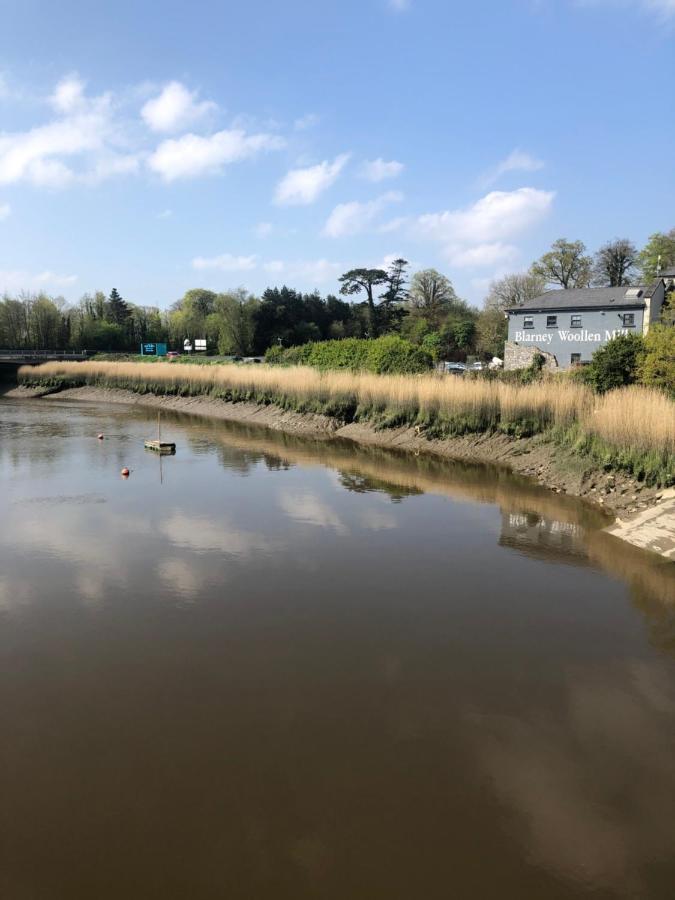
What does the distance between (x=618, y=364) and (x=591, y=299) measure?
90.9 ft

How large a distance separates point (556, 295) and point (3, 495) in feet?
140

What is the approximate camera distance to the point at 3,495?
15586 mm

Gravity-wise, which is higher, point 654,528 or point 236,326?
point 236,326

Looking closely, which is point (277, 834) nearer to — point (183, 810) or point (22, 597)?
point (183, 810)

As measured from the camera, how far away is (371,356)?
33219 mm

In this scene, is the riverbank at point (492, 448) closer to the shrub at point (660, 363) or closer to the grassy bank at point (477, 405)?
the grassy bank at point (477, 405)

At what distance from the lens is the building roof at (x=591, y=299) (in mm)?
42750

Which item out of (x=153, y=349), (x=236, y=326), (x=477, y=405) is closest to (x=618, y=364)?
(x=477, y=405)

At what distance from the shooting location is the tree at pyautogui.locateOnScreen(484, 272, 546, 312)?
229 ft

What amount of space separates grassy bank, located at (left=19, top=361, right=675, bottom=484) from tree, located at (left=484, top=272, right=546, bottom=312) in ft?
134

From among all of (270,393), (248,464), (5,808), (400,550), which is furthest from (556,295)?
(5,808)

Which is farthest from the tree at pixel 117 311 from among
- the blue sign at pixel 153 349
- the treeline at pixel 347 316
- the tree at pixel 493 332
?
the tree at pixel 493 332

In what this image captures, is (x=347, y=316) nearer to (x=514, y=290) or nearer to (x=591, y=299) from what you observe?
(x=514, y=290)

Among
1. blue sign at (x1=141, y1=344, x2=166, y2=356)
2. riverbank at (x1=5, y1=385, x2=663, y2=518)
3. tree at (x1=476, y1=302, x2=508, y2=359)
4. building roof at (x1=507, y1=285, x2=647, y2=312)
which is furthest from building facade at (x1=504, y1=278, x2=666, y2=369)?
blue sign at (x1=141, y1=344, x2=166, y2=356)
